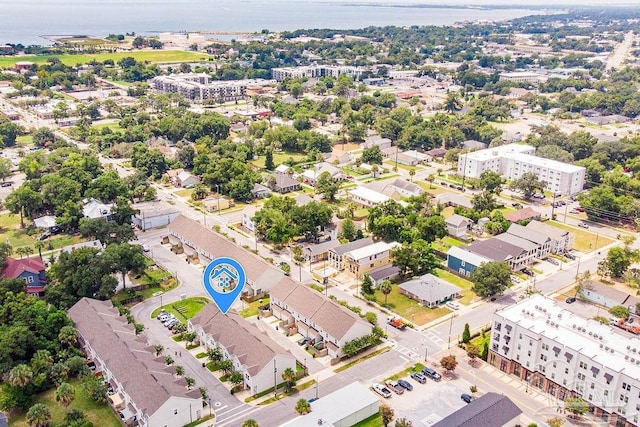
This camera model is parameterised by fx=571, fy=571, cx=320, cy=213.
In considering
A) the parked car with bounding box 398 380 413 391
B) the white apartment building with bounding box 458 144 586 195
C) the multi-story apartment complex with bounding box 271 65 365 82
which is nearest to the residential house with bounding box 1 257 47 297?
the parked car with bounding box 398 380 413 391

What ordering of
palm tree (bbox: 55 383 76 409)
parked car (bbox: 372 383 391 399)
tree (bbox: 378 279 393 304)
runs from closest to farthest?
palm tree (bbox: 55 383 76 409) → parked car (bbox: 372 383 391 399) → tree (bbox: 378 279 393 304)

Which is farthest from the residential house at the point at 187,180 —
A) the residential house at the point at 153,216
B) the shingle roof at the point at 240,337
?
the shingle roof at the point at 240,337

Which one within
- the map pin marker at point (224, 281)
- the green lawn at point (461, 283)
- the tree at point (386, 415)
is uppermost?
the map pin marker at point (224, 281)

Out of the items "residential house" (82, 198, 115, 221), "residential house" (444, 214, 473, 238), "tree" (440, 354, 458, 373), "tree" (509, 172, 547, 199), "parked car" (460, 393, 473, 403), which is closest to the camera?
"parked car" (460, 393, 473, 403)

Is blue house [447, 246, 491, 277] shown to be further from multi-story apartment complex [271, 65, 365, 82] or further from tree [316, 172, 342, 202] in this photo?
multi-story apartment complex [271, 65, 365, 82]

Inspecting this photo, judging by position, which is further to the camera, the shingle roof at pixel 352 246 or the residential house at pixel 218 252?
the shingle roof at pixel 352 246

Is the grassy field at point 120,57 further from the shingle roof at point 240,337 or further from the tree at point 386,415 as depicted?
the tree at point 386,415

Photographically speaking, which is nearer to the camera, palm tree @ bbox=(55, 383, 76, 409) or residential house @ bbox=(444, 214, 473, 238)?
palm tree @ bbox=(55, 383, 76, 409)
